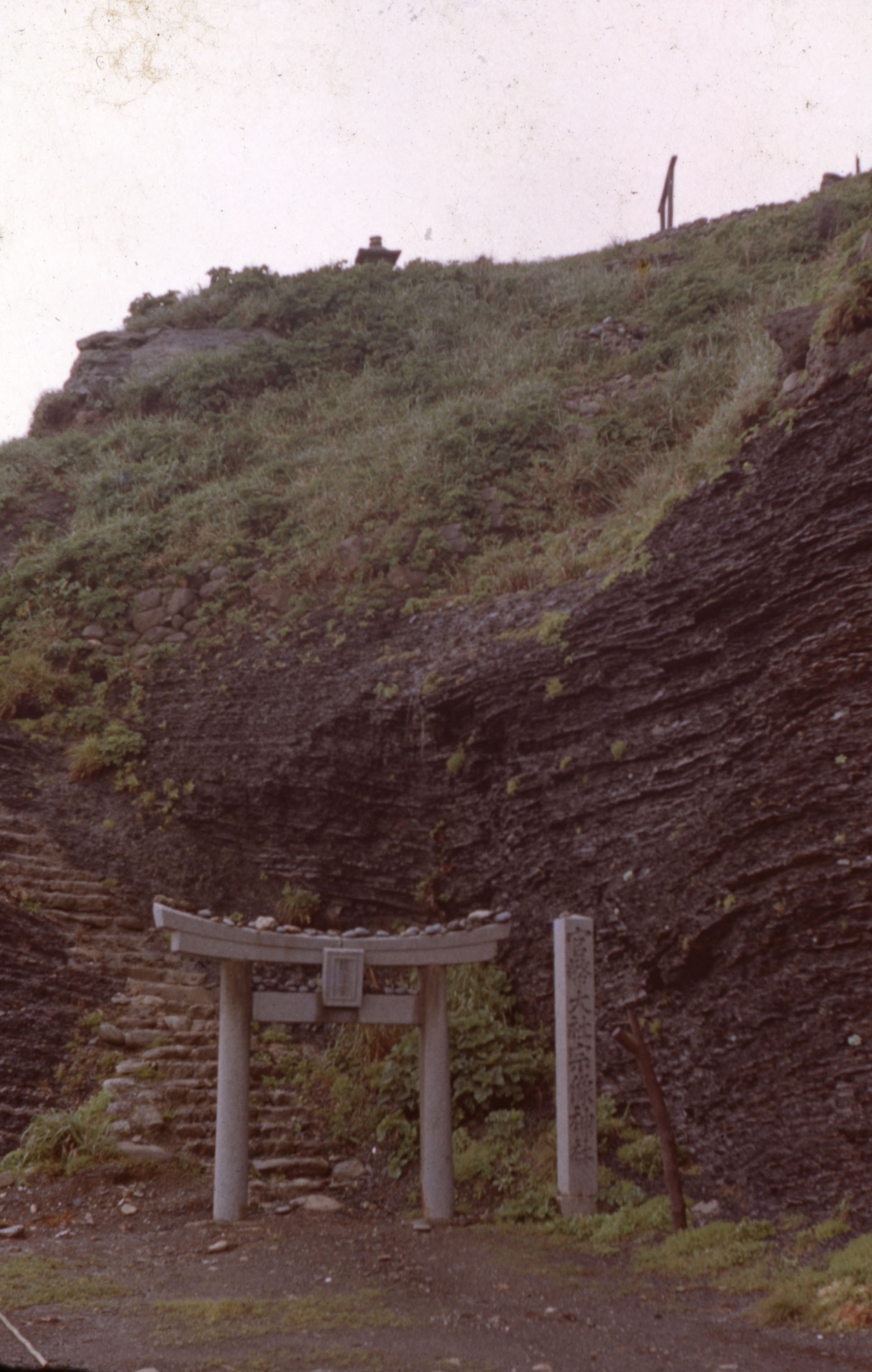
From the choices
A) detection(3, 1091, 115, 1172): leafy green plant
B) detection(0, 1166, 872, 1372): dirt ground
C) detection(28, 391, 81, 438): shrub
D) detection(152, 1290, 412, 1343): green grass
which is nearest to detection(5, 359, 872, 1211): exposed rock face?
detection(0, 1166, 872, 1372): dirt ground

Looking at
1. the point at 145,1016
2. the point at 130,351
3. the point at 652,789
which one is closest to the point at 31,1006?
the point at 145,1016

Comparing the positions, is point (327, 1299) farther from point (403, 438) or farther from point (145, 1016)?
point (403, 438)

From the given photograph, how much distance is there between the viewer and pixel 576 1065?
8.32 metres

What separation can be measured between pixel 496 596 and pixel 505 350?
1083 cm

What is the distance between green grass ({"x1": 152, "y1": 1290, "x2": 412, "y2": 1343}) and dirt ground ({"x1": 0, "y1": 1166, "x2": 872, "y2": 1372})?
0.02 m

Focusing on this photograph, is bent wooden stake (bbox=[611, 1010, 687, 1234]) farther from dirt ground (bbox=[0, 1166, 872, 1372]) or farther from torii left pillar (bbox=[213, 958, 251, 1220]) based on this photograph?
torii left pillar (bbox=[213, 958, 251, 1220])

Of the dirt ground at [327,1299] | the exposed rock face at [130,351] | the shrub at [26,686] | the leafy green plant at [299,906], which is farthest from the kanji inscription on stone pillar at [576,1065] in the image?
the exposed rock face at [130,351]

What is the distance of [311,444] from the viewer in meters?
21.4

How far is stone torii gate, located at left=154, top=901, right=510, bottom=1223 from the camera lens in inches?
339

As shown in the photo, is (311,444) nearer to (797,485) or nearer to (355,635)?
(355,635)

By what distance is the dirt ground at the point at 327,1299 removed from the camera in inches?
192

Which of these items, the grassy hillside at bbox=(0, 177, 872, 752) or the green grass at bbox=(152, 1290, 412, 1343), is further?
the grassy hillside at bbox=(0, 177, 872, 752)

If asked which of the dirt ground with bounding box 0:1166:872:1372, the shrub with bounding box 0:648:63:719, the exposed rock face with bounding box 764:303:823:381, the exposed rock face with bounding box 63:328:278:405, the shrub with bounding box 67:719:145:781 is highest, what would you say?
the exposed rock face with bounding box 63:328:278:405

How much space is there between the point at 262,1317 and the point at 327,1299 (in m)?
0.62
